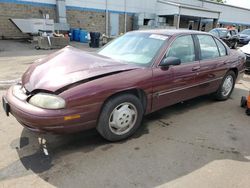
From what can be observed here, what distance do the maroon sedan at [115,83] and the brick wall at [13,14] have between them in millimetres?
15519

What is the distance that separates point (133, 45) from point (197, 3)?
29.4 metres

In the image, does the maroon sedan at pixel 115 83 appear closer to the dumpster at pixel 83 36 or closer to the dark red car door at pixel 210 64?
the dark red car door at pixel 210 64

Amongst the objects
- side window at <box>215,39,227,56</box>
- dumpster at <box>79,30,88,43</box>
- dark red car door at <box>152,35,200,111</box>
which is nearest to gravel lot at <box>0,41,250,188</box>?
dark red car door at <box>152,35,200,111</box>

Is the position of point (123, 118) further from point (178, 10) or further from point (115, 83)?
point (178, 10)

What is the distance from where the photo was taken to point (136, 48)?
12.7 ft

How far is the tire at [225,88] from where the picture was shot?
5.12 metres

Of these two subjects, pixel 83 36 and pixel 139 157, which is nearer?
pixel 139 157

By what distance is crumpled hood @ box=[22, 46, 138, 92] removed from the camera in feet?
9.27

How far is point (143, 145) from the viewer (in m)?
3.24

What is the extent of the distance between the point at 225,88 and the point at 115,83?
129 inches

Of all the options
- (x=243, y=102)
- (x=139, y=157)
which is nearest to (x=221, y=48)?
(x=243, y=102)

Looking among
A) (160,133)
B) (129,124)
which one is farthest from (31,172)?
(160,133)

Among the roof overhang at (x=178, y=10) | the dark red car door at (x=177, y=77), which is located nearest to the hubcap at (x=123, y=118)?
the dark red car door at (x=177, y=77)

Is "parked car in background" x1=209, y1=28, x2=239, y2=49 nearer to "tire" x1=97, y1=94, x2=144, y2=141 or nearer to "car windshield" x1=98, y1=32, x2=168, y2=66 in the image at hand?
"car windshield" x1=98, y1=32, x2=168, y2=66
